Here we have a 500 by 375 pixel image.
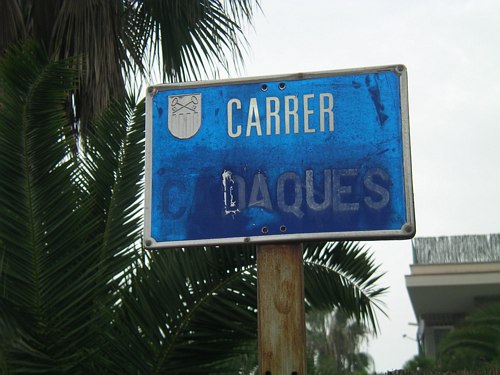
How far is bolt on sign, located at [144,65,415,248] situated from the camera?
2.98 meters

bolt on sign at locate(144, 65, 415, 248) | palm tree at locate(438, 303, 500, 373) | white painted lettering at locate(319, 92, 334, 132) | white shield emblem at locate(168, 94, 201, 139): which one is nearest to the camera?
bolt on sign at locate(144, 65, 415, 248)

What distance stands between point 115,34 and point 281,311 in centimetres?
537

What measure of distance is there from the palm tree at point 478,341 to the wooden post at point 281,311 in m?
10.4

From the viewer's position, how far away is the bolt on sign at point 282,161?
117 inches

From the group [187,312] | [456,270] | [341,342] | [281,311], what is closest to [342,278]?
[187,312]

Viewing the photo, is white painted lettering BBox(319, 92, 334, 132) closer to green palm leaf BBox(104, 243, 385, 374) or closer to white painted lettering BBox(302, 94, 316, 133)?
white painted lettering BBox(302, 94, 316, 133)

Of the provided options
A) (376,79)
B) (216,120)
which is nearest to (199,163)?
(216,120)

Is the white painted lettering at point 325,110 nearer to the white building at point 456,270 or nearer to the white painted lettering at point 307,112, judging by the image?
the white painted lettering at point 307,112

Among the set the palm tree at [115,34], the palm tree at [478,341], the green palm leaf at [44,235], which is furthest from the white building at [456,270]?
the green palm leaf at [44,235]

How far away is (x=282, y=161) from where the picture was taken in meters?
3.07

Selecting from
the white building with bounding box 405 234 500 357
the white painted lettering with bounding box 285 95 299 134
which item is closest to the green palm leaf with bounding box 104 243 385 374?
the white painted lettering with bounding box 285 95 299 134

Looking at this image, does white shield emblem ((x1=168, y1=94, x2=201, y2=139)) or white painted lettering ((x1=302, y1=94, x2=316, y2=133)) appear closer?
white painted lettering ((x1=302, y1=94, x2=316, y2=133))

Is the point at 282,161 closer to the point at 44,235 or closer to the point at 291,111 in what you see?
the point at 291,111

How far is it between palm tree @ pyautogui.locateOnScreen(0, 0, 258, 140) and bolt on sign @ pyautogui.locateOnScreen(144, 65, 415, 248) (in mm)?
4367
